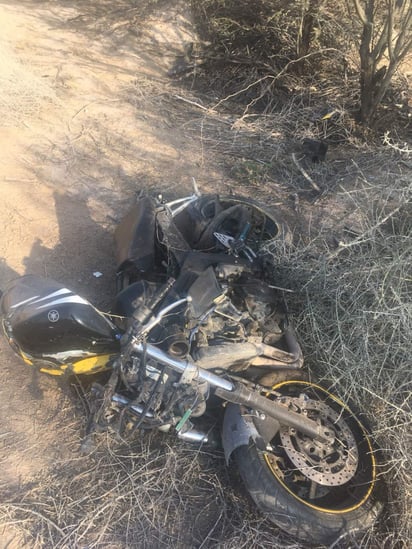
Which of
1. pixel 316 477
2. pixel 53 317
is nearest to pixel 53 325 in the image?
pixel 53 317

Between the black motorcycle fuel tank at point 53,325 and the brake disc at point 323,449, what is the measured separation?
4.40 ft

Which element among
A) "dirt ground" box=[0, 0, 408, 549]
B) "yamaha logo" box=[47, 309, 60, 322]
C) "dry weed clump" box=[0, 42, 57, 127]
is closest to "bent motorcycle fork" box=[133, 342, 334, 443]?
"yamaha logo" box=[47, 309, 60, 322]

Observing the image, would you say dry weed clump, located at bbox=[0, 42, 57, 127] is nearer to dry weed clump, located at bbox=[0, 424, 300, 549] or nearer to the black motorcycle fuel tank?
the black motorcycle fuel tank

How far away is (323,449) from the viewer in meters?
3.30

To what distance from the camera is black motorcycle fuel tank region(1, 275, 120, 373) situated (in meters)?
2.94

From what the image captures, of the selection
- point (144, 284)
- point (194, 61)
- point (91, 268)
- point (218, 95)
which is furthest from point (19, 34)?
point (144, 284)

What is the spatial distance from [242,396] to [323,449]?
0.79 meters

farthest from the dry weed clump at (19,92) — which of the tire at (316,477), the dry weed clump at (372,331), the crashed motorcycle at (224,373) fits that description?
the tire at (316,477)

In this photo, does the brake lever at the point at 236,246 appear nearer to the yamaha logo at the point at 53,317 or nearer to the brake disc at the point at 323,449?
the brake disc at the point at 323,449

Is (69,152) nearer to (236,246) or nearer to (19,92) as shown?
(19,92)

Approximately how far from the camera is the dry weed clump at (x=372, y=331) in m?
3.28

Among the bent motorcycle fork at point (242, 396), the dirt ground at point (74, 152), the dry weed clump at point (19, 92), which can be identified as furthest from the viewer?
the dry weed clump at point (19, 92)

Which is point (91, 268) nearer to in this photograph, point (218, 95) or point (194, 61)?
point (218, 95)

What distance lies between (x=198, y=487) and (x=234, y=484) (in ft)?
0.79
